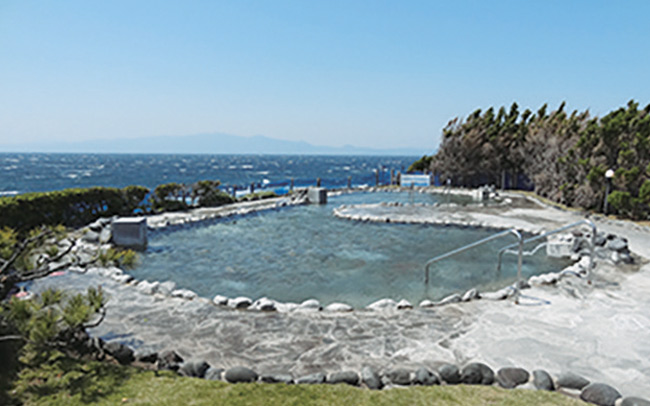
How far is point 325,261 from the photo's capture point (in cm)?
882

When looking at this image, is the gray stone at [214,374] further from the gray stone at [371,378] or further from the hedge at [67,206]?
the hedge at [67,206]

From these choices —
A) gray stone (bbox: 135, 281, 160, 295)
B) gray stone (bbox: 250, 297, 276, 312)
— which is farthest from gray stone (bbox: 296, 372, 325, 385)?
gray stone (bbox: 135, 281, 160, 295)

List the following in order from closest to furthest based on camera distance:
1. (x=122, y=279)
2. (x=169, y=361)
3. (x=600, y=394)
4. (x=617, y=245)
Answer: (x=600, y=394)
(x=169, y=361)
(x=122, y=279)
(x=617, y=245)

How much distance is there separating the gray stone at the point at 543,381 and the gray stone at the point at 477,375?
0.39m

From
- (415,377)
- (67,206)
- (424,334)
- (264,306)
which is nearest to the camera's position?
(415,377)

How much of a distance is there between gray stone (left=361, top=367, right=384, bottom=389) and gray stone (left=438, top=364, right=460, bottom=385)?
0.60 m

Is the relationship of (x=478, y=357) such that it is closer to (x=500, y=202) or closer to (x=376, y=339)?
(x=376, y=339)

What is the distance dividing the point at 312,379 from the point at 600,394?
250 cm

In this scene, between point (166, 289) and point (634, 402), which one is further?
point (166, 289)

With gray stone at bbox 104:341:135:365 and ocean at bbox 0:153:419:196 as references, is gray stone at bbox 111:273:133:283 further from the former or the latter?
ocean at bbox 0:153:419:196

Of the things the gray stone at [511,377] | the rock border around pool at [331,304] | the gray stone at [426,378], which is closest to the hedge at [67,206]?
the rock border around pool at [331,304]

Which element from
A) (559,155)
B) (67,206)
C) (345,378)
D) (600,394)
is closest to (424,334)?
(345,378)

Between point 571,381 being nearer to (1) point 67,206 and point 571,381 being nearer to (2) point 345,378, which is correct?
(2) point 345,378

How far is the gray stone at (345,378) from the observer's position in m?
3.55
